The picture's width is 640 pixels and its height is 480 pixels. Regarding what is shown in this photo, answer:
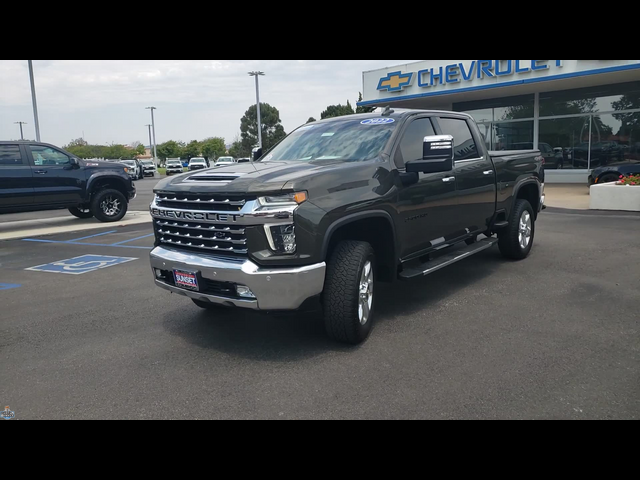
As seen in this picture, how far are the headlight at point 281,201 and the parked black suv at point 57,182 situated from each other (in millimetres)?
9965

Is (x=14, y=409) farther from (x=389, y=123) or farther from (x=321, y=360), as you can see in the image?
(x=389, y=123)

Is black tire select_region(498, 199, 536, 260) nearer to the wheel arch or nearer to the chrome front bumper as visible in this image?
the wheel arch

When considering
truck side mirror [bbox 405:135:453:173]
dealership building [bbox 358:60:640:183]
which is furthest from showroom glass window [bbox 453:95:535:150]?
truck side mirror [bbox 405:135:453:173]

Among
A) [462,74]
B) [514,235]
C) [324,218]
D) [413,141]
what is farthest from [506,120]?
[324,218]

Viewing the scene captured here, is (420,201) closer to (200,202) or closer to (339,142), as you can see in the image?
(339,142)

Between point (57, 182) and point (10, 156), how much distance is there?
42.5 inches

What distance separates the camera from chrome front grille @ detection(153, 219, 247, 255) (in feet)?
14.0

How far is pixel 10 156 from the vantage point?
39.4 feet

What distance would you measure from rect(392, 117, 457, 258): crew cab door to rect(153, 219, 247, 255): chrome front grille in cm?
159

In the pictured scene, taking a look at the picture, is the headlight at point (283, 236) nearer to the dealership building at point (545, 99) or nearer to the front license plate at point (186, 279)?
the front license plate at point (186, 279)
